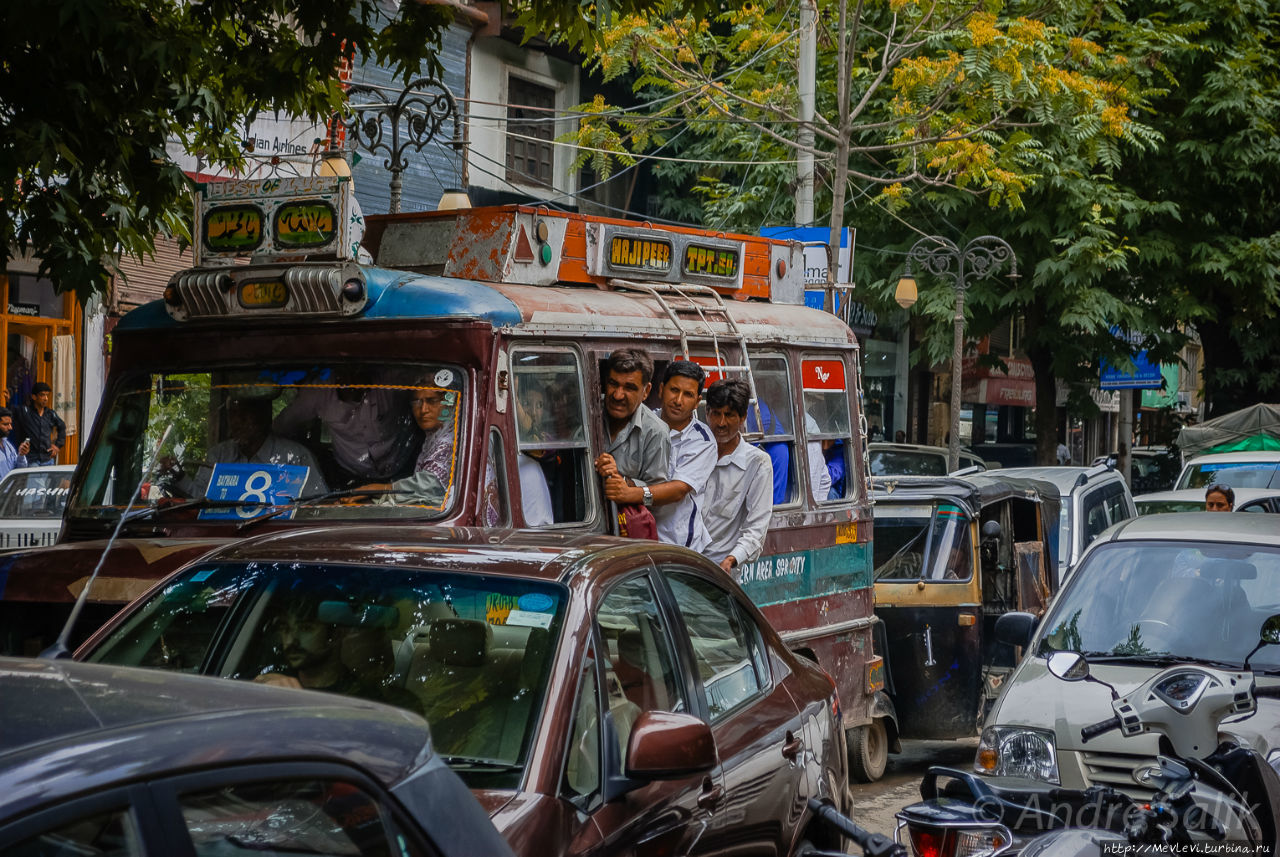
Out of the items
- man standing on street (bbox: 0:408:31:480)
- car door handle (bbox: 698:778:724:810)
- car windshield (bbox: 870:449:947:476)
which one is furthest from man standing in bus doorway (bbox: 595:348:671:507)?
car windshield (bbox: 870:449:947:476)

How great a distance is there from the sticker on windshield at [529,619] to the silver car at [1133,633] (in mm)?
2660

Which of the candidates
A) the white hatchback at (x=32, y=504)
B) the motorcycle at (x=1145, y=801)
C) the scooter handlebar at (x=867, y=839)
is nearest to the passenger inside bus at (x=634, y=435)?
the motorcycle at (x=1145, y=801)

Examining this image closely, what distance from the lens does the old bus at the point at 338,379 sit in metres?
6.49

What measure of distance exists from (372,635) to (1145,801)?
232 cm

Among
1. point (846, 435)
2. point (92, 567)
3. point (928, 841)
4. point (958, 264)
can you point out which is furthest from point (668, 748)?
point (958, 264)

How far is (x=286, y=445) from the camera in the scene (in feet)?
22.2

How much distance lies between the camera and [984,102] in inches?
733

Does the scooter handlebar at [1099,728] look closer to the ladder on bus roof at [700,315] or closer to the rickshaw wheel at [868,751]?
the ladder on bus roof at [700,315]

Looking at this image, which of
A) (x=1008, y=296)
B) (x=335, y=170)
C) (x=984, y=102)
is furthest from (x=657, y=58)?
(x=1008, y=296)

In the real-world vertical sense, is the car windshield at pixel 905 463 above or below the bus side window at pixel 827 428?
below

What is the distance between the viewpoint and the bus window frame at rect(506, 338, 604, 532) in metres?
6.82

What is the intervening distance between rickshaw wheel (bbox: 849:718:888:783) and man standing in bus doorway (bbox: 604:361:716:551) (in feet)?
8.80

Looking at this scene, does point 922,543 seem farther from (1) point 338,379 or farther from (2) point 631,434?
(1) point 338,379

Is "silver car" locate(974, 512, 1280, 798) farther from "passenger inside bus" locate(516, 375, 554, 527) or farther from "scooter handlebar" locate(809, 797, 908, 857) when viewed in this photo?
"scooter handlebar" locate(809, 797, 908, 857)
